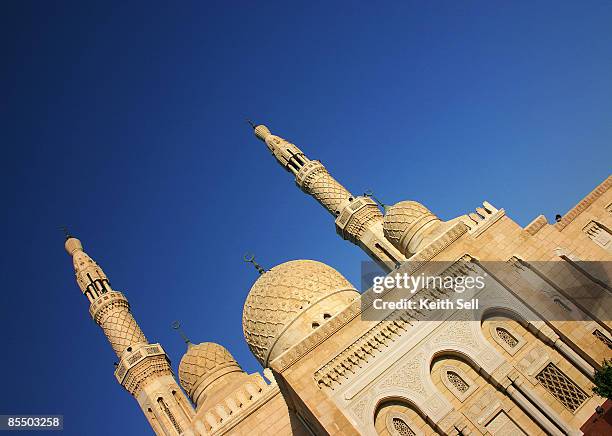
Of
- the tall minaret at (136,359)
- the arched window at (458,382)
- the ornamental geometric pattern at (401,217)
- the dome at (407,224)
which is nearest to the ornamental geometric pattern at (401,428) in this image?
the arched window at (458,382)

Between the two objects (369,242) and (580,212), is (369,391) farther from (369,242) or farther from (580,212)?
(580,212)

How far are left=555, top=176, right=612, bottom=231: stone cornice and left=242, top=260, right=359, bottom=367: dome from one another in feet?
24.3

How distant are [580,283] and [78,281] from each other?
1876 centimetres

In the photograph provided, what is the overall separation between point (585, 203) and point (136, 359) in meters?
Answer: 16.8

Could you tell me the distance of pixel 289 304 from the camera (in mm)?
15906

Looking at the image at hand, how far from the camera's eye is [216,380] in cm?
1811

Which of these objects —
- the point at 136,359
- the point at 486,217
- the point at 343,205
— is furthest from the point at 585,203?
the point at 136,359

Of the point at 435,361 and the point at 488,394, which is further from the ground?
the point at 435,361

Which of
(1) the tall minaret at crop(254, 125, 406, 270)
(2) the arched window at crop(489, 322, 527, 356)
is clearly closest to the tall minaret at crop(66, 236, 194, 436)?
(1) the tall minaret at crop(254, 125, 406, 270)

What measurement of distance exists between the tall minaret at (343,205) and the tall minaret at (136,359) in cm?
873

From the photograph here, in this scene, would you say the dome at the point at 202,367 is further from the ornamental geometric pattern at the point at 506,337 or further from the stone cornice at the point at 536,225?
the stone cornice at the point at 536,225

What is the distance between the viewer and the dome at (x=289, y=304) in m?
15.2

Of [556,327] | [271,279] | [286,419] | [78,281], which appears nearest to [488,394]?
[556,327]

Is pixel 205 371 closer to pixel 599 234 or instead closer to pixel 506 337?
pixel 506 337
